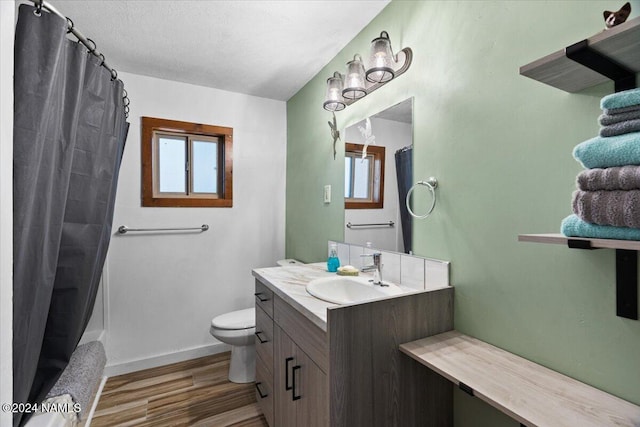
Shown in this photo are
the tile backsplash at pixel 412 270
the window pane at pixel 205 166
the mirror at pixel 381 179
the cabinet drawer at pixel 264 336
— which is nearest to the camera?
the tile backsplash at pixel 412 270

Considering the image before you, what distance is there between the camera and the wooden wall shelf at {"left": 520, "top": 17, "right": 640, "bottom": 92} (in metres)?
0.63

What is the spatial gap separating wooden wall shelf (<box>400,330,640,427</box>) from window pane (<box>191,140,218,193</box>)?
7.05 ft

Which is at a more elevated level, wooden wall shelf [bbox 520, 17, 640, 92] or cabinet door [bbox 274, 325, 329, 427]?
wooden wall shelf [bbox 520, 17, 640, 92]

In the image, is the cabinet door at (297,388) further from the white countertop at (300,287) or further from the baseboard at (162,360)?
the baseboard at (162,360)

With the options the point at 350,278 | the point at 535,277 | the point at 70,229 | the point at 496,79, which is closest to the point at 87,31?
the point at 70,229

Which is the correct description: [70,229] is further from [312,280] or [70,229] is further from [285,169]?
[285,169]

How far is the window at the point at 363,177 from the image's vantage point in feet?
5.47

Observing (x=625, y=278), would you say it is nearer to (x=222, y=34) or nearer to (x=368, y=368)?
Result: (x=368, y=368)

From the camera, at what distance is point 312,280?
158 cm

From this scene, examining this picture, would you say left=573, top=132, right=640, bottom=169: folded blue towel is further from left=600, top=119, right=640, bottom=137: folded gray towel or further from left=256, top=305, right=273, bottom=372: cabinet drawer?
left=256, top=305, right=273, bottom=372: cabinet drawer

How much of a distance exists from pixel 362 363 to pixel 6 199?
110cm

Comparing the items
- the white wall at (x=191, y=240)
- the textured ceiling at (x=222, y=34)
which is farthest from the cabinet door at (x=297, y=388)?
the textured ceiling at (x=222, y=34)

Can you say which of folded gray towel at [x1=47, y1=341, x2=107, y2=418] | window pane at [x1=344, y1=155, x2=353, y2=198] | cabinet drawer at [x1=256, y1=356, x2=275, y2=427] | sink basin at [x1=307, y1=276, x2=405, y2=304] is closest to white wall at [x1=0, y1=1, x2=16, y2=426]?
folded gray towel at [x1=47, y1=341, x2=107, y2=418]

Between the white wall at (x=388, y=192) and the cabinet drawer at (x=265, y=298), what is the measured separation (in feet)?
2.06
